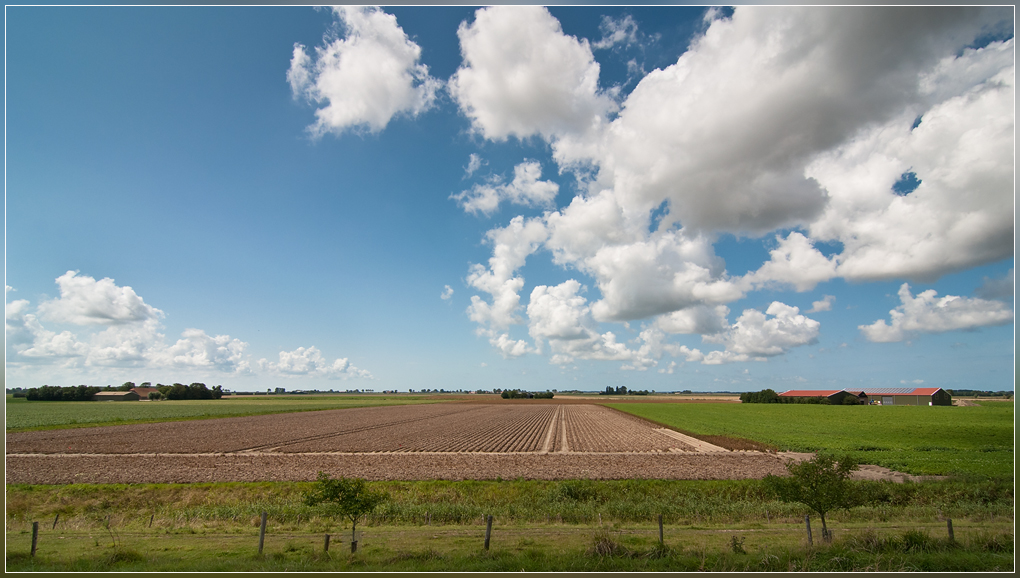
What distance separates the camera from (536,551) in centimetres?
1539

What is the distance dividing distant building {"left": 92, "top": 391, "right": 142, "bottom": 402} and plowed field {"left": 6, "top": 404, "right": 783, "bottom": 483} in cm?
9663

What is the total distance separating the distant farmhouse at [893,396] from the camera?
12444cm

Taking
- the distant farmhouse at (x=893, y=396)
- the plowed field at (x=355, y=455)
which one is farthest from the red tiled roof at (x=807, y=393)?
the plowed field at (x=355, y=455)

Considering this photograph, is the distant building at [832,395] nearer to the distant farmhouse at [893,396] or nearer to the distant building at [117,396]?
the distant farmhouse at [893,396]

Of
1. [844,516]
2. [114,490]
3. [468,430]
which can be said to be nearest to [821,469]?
[844,516]

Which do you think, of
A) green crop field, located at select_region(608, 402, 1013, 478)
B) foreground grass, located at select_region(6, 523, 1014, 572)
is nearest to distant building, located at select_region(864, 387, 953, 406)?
green crop field, located at select_region(608, 402, 1013, 478)

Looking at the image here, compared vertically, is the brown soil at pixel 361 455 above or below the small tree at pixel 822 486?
below

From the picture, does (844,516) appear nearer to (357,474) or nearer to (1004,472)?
(1004,472)

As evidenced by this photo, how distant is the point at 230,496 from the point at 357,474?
8361mm

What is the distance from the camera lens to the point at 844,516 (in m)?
21.7

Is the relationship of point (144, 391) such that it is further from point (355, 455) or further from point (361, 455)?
point (361, 455)

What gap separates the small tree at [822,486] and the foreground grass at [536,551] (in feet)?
3.97

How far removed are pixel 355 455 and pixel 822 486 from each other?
39258 mm

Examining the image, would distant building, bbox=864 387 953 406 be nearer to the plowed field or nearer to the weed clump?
the plowed field
